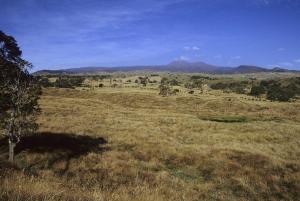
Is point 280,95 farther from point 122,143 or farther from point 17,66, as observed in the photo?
point 17,66

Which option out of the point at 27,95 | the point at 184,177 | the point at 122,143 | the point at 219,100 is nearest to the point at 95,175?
the point at 184,177

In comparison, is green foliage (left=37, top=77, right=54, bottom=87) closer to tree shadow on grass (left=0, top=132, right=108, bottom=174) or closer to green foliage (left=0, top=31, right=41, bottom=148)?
green foliage (left=0, top=31, right=41, bottom=148)

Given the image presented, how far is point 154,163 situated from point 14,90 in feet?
30.0

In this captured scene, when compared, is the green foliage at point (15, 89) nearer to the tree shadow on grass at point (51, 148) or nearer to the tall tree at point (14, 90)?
the tall tree at point (14, 90)

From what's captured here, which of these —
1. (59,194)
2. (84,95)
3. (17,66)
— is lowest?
(84,95)

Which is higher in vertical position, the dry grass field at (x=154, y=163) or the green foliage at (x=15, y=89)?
→ the green foliage at (x=15, y=89)

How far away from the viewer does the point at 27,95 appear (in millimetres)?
20656

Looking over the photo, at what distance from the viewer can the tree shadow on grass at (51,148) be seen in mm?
20970

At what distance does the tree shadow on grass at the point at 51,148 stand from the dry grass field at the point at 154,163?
0.19ft

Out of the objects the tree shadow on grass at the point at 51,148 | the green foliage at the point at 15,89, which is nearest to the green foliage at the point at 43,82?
the green foliage at the point at 15,89

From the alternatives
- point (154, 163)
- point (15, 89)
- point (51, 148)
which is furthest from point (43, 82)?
point (154, 163)

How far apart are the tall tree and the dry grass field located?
2.01 metres

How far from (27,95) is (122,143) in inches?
413

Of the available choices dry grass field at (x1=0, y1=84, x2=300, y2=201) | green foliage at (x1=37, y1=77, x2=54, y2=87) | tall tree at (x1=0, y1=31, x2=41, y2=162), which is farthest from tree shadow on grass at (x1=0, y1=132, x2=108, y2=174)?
green foliage at (x1=37, y1=77, x2=54, y2=87)
